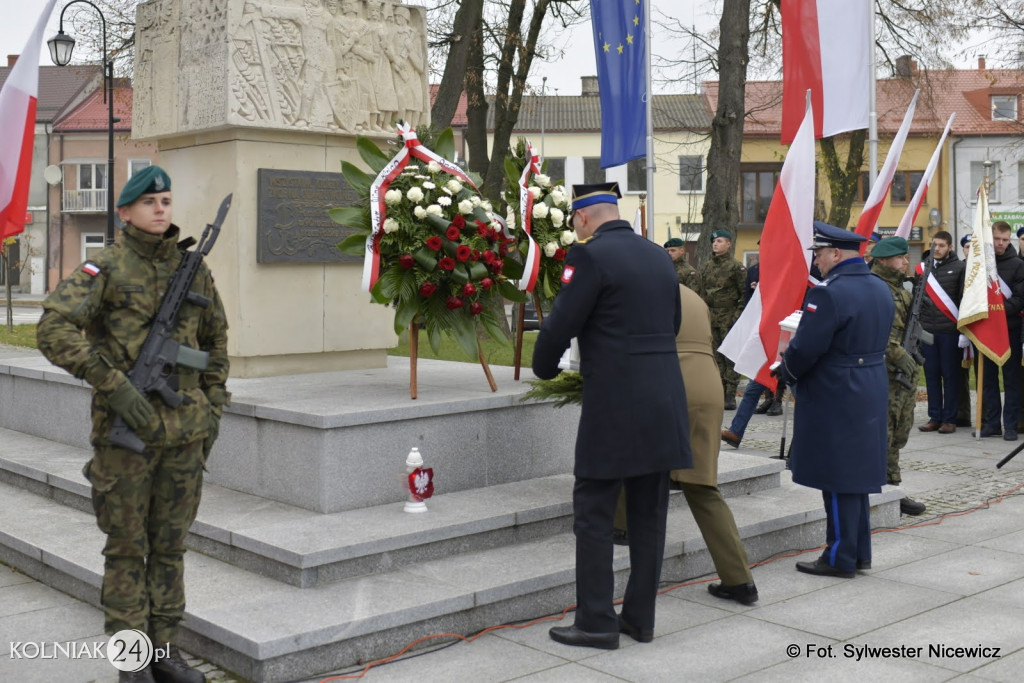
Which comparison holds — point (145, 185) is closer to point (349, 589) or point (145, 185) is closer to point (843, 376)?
point (349, 589)

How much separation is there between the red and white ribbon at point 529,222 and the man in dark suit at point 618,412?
2.15 meters

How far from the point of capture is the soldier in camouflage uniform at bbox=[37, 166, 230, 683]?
14.3ft

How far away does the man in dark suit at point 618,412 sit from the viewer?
5141 mm

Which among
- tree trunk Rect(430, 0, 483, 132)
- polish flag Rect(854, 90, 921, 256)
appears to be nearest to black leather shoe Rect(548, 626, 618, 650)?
polish flag Rect(854, 90, 921, 256)

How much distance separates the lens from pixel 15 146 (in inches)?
258

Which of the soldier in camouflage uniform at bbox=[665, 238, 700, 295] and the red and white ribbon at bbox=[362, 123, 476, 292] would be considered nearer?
the red and white ribbon at bbox=[362, 123, 476, 292]

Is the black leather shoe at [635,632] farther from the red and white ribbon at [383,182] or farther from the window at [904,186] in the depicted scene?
the window at [904,186]

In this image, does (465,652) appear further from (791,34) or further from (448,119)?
(448,119)

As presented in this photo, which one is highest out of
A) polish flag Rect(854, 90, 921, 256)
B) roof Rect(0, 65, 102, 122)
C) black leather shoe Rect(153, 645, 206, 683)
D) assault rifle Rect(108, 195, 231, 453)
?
roof Rect(0, 65, 102, 122)

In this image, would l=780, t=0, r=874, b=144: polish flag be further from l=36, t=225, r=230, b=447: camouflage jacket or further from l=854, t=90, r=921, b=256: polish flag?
l=36, t=225, r=230, b=447: camouflage jacket

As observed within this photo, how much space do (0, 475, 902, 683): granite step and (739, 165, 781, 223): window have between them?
4333 centimetres

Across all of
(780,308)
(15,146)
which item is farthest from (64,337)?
(780,308)

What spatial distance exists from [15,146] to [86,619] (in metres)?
2.85

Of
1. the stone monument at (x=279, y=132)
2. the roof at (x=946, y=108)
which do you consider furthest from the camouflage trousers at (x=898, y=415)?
the roof at (x=946, y=108)
